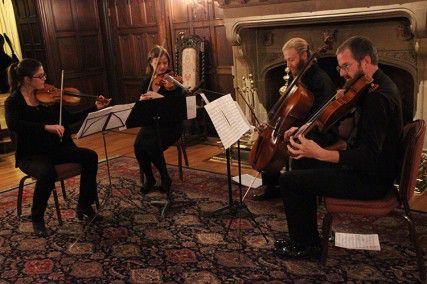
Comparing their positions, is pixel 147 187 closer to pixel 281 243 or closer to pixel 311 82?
pixel 281 243

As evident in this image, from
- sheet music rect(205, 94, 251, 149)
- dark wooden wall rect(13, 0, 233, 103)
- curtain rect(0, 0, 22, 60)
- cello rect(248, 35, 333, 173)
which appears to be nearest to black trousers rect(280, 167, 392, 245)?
sheet music rect(205, 94, 251, 149)

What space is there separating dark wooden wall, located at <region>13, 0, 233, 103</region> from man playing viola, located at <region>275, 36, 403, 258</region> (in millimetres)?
2859

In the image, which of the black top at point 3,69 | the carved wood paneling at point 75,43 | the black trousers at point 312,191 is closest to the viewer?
the black trousers at point 312,191

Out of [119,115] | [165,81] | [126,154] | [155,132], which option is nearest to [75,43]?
[126,154]

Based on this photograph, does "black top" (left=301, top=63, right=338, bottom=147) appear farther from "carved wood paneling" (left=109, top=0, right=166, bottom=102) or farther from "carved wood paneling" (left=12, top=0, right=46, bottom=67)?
"carved wood paneling" (left=12, top=0, right=46, bottom=67)

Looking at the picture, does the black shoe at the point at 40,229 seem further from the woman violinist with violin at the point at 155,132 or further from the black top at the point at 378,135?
the black top at the point at 378,135

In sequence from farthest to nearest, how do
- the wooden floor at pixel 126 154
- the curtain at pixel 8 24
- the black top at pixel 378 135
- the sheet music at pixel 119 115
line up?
the curtain at pixel 8 24
the wooden floor at pixel 126 154
the sheet music at pixel 119 115
the black top at pixel 378 135

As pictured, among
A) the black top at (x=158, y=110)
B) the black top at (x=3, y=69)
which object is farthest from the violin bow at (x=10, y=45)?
the black top at (x=158, y=110)

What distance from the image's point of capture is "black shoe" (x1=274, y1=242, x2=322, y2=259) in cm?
241

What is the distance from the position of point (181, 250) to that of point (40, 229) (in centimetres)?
103

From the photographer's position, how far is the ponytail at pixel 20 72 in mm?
2998

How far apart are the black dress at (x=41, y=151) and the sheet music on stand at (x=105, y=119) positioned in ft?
0.98

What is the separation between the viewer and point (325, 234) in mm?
2238

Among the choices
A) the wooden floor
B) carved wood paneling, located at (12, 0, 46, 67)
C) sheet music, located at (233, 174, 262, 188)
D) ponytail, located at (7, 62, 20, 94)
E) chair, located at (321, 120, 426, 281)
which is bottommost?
the wooden floor
